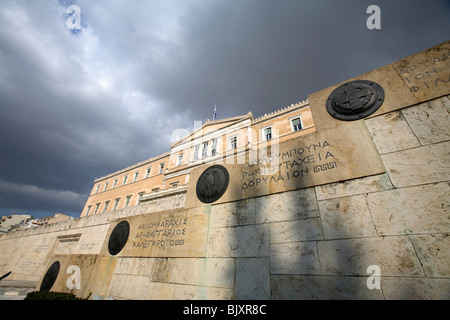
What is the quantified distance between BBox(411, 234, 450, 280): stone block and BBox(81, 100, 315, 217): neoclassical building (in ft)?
37.2

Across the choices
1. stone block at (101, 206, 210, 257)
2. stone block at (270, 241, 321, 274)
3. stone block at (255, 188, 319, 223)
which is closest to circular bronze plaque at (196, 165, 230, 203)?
stone block at (101, 206, 210, 257)

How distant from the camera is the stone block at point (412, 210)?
2.22m

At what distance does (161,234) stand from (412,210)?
488 cm

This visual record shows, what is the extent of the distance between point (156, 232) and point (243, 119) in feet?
65.2

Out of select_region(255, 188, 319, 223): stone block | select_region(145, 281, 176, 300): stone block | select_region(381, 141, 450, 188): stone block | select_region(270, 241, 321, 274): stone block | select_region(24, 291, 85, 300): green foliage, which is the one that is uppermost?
select_region(381, 141, 450, 188): stone block

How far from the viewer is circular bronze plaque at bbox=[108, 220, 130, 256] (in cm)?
537

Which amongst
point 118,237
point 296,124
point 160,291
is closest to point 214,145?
point 296,124

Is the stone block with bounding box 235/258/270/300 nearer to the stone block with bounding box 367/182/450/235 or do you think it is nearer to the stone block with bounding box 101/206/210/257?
the stone block with bounding box 101/206/210/257

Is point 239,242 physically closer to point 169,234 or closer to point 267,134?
point 169,234

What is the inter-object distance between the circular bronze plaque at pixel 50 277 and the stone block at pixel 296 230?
798 centimetres

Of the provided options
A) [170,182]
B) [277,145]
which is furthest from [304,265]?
[170,182]

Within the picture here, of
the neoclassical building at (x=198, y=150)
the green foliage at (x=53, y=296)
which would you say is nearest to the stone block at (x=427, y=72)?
the green foliage at (x=53, y=296)

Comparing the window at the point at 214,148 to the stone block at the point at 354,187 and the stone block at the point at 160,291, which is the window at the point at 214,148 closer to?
the stone block at the point at 160,291

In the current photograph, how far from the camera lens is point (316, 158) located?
10.9 feet
